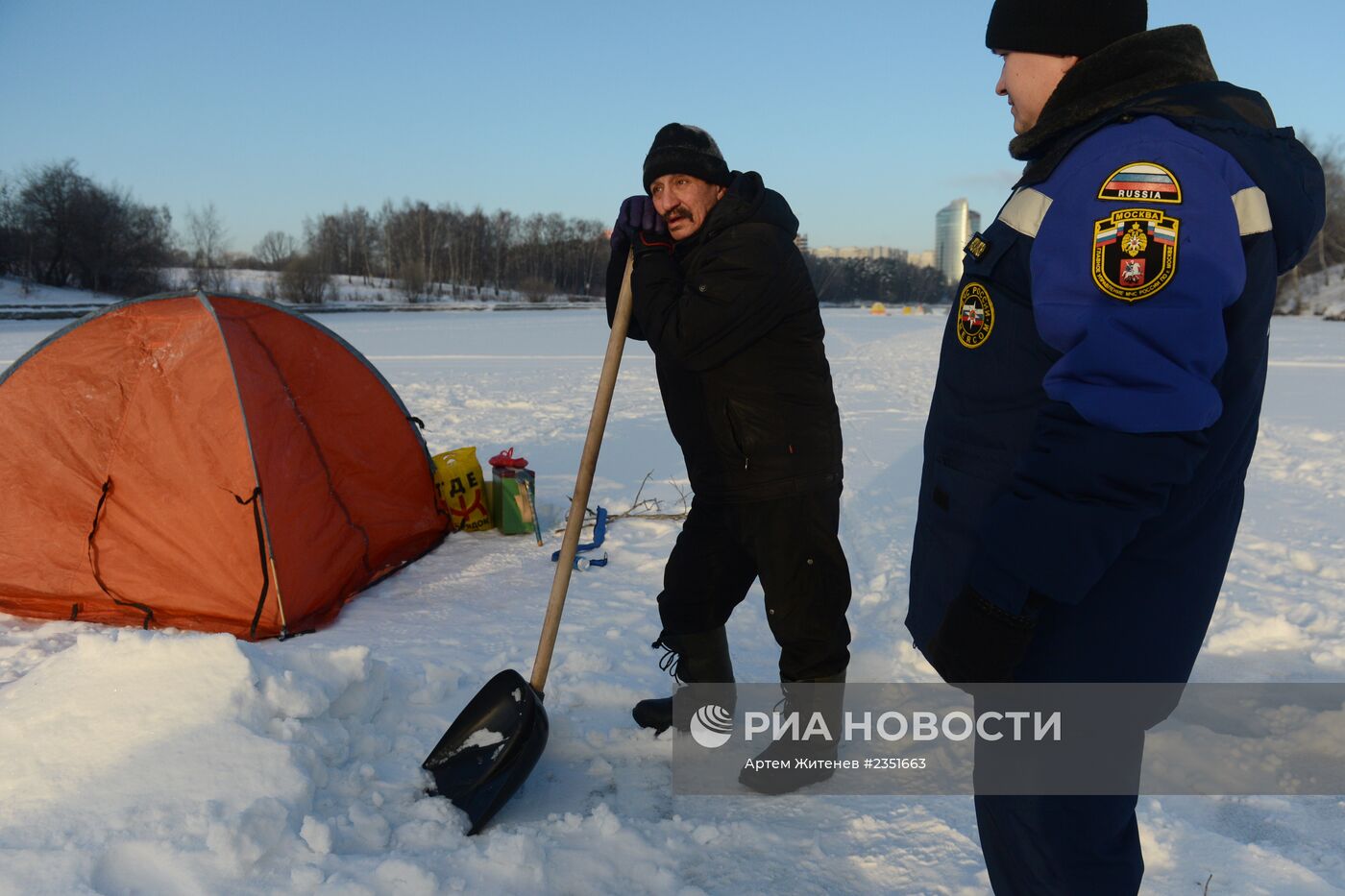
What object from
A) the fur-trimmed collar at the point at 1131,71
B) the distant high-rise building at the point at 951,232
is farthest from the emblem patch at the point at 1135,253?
the distant high-rise building at the point at 951,232

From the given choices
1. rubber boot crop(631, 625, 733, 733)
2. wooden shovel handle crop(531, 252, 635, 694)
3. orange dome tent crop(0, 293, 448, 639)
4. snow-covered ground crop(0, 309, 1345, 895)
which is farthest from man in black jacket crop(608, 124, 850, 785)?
orange dome tent crop(0, 293, 448, 639)

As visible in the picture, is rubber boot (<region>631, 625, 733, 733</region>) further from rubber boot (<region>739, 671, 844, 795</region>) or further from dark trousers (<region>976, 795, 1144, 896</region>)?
dark trousers (<region>976, 795, 1144, 896</region>)

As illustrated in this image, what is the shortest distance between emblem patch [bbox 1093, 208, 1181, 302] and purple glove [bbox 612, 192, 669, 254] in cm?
157

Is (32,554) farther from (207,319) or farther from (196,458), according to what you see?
(207,319)

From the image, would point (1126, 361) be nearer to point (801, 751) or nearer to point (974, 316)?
point (974, 316)

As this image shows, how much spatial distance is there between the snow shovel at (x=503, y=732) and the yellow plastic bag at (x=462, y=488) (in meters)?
2.72

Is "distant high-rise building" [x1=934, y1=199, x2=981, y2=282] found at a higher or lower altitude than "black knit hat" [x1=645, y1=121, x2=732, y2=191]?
higher

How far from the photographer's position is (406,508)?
5.04 meters

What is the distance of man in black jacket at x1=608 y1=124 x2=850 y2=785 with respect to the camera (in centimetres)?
253

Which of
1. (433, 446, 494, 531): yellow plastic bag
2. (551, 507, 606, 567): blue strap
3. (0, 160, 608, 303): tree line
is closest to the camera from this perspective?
(551, 507, 606, 567): blue strap

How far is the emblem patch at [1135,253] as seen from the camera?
1275 mm

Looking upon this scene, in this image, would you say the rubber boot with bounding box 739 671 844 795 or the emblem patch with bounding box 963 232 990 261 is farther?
the rubber boot with bounding box 739 671 844 795

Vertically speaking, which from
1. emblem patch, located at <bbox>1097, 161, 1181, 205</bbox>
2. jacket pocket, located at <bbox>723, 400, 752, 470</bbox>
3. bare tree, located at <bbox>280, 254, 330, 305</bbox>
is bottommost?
jacket pocket, located at <bbox>723, 400, 752, 470</bbox>

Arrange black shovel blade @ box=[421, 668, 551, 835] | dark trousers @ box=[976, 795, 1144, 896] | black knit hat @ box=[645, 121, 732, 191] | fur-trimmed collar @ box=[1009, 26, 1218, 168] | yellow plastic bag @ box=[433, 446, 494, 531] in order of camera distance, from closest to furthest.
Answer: fur-trimmed collar @ box=[1009, 26, 1218, 168] < dark trousers @ box=[976, 795, 1144, 896] < black shovel blade @ box=[421, 668, 551, 835] < black knit hat @ box=[645, 121, 732, 191] < yellow plastic bag @ box=[433, 446, 494, 531]
